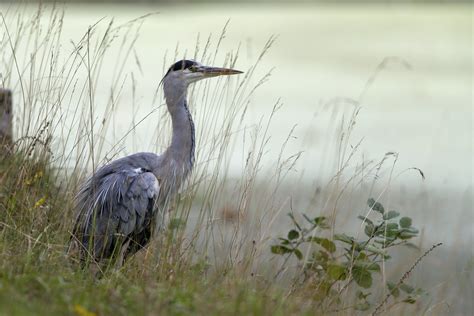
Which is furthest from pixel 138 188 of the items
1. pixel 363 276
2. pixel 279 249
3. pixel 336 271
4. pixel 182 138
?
pixel 363 276

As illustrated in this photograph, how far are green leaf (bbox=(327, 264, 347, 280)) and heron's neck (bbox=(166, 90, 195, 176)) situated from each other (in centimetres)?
131

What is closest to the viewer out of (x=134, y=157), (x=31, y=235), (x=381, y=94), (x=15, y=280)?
(x=15, y=280)

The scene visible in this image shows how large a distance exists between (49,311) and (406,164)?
686cm

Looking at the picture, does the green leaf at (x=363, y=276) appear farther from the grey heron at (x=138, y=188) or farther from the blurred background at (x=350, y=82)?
the grey heron at (x=138, y=188)

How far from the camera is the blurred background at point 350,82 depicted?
8.12 meters

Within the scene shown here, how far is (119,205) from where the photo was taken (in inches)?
203

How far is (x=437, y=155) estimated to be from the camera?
9844 millimetres

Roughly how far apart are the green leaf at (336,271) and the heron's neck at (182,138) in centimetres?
131

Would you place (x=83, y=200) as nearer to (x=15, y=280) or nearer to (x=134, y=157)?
(x=134, y=157)

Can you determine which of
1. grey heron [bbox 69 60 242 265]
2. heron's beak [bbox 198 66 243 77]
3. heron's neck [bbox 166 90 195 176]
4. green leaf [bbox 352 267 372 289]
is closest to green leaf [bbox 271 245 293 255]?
green leaf [bbox 352 267 372 289]

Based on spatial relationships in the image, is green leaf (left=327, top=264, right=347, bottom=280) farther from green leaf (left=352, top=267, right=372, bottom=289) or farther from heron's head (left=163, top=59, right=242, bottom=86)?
heron's head (left=163, top=59, right=242, bottom=86)

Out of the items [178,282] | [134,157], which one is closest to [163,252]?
[178,282]

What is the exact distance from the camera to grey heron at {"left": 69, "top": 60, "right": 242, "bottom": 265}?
4.95 meters

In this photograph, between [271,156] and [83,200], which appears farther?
[271,156]
